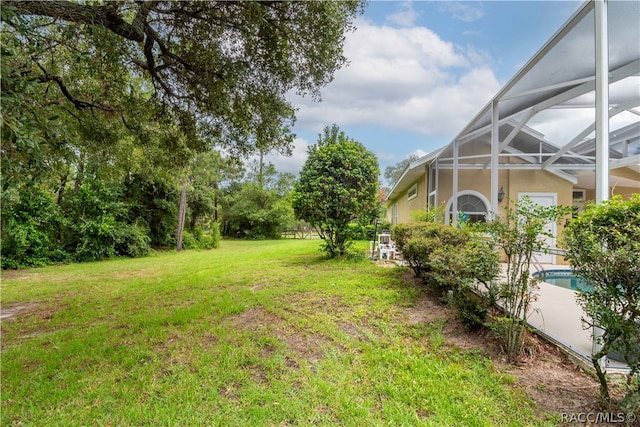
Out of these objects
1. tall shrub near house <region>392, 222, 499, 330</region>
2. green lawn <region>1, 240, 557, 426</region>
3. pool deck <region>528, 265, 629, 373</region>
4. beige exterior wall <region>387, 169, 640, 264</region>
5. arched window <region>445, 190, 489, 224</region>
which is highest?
beige exterior wall <region>387, 169, 640, 264</region>

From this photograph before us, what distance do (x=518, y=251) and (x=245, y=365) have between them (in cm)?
308

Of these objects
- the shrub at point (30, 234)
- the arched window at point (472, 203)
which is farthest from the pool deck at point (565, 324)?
the shrub at point (30, 234)

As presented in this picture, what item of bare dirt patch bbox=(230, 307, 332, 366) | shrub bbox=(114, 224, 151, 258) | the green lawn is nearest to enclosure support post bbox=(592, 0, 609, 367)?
the green lawn

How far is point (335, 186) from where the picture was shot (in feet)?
29.6

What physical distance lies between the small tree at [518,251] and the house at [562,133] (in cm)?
24

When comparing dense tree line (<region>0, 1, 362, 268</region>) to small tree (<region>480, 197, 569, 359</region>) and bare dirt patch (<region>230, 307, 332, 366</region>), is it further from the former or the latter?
small tree (<region>480, 197, 569, 359</region>)

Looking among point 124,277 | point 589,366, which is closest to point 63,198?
point 124,277

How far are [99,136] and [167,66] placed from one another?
2108 mm

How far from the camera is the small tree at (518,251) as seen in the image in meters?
2.82

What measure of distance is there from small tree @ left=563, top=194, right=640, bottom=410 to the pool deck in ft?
1.28

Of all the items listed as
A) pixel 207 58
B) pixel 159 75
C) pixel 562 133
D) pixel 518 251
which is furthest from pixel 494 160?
pixel 159 75

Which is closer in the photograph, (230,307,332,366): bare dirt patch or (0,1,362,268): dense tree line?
(230,307,332,366): bare dirt patch

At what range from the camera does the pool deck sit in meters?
2.79

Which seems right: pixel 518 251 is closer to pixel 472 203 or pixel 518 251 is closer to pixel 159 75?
pixel 159 75
